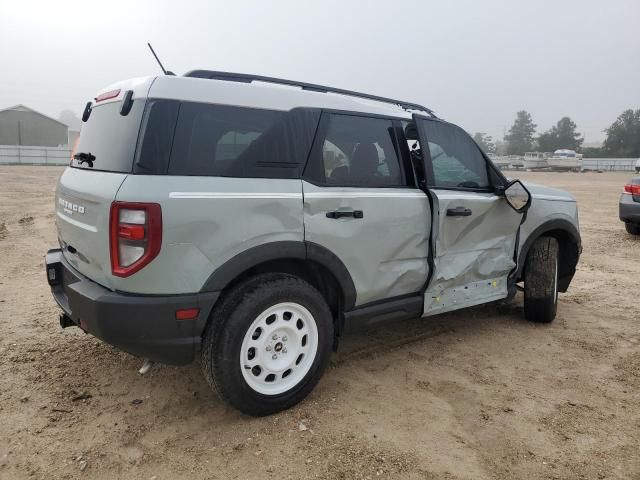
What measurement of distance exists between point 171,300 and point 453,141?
2.58 m

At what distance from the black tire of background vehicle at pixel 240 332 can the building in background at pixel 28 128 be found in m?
56.7

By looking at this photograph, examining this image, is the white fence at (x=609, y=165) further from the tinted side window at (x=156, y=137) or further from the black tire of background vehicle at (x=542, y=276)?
the tinted side window at (x=156, y=137)

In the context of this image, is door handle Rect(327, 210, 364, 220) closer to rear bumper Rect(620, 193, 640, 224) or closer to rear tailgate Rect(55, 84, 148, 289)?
rear tailgate Rect(55, 84, 148, 289)

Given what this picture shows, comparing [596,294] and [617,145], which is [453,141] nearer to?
[596,294]

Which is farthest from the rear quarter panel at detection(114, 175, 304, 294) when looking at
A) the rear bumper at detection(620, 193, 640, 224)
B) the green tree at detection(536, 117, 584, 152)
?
the green tree at detection(536, 117, 584, 152)

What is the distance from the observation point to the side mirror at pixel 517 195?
3984 mm

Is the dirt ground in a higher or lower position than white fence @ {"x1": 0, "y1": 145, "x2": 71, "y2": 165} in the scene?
lower

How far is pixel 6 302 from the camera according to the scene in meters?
4.89

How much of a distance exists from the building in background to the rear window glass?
55583mm

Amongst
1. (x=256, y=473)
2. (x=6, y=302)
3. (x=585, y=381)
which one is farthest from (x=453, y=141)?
(x=6, y=302)

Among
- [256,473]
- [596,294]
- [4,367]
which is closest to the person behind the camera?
[256,473]

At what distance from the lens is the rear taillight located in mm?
2434

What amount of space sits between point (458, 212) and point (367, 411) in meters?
1.63

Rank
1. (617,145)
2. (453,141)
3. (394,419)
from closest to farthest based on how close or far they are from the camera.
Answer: (394,419) → (453,141) → (617,145)
